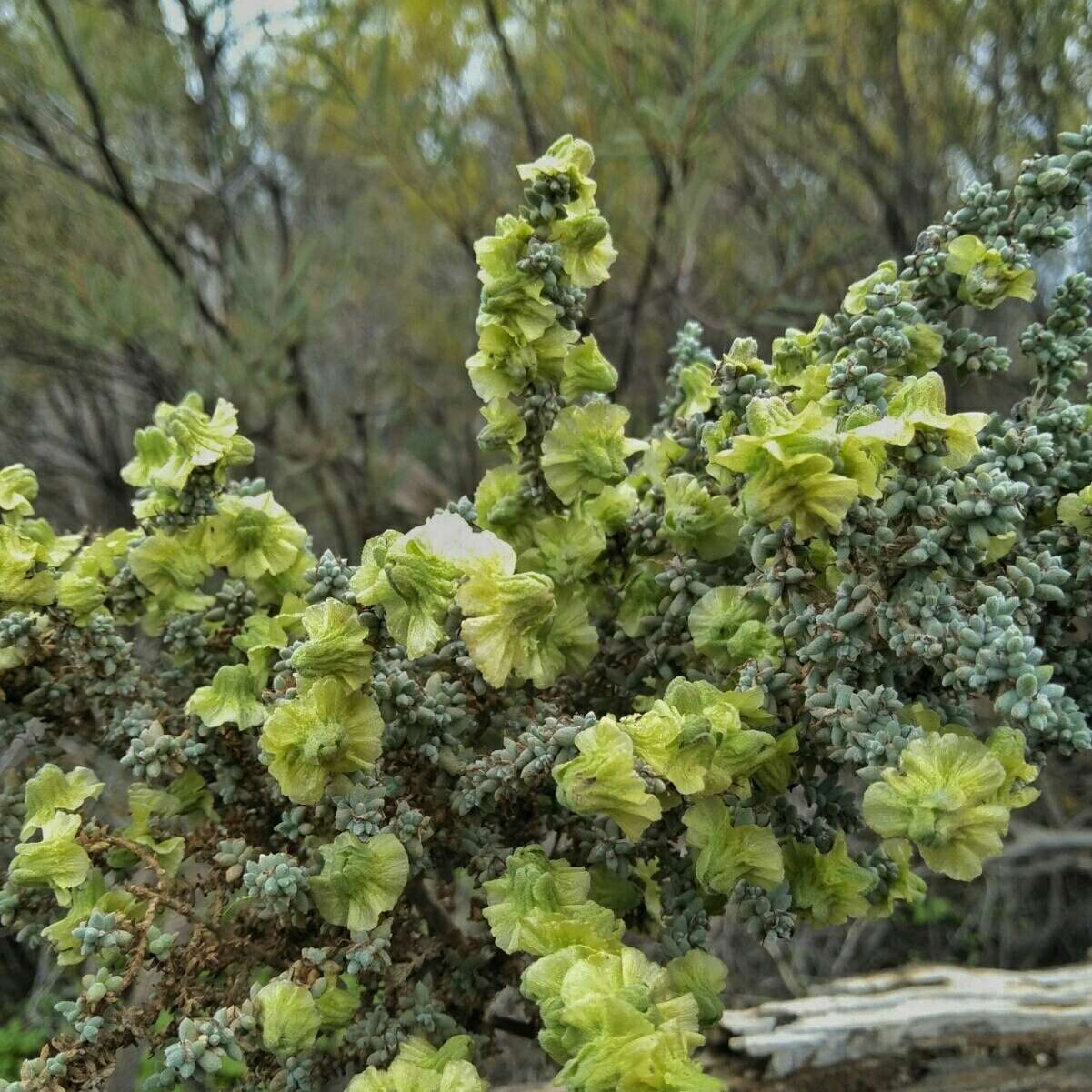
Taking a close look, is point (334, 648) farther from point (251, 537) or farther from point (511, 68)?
point (511, 68)

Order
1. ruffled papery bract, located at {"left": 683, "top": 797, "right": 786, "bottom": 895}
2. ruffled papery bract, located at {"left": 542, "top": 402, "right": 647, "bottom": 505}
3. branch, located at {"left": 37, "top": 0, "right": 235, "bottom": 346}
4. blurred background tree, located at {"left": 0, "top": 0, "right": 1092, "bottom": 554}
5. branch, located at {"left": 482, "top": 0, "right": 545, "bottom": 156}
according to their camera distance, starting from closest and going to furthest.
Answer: ruffled papery bract, located at {"left": 683, "top": 797, "right": 786, "bottom": 895}
ruffled papery bract, located at {"left": 542, "top": 402, "right": 647, "bottom": 505}
branch, located at {"left": 37, "top": 0, "right": 235, "bottom": 346}
branch, located at {"left": 482, "top": 0, "right": 545, "bottom": 156}
blurred background tree, located at {"left": 0, "top": 0, "right": 1092, "bottom": 554}

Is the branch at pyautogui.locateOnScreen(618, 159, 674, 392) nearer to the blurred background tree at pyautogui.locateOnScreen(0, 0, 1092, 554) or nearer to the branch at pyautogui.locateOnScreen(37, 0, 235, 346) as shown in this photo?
the blurred background tree at pyautogui.locateOnScreen(0, 0, 1092, 554)

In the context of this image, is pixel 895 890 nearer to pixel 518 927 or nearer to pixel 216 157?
pixel 518 927

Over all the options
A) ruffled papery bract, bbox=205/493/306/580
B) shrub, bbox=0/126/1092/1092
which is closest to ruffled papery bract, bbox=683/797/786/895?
shrub, bbox=0/126/1092/1092

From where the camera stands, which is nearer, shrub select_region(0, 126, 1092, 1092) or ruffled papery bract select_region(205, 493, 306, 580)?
shrub select_region(0, 126, 1092, 1092)

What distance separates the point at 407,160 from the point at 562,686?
58.4 inches

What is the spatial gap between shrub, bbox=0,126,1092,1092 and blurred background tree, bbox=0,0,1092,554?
3.43ft

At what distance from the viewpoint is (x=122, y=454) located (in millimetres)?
2650

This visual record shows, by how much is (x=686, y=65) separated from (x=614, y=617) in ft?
4.41

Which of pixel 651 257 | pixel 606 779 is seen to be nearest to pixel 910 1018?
pixel 606 779

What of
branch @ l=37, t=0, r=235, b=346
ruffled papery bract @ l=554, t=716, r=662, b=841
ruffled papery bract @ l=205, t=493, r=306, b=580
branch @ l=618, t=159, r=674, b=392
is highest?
branch @ l=37, t=0, r=235, b=346

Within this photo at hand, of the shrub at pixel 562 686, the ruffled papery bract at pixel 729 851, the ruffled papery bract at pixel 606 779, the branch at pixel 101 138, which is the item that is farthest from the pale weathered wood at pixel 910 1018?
the branch at pixel 101 138

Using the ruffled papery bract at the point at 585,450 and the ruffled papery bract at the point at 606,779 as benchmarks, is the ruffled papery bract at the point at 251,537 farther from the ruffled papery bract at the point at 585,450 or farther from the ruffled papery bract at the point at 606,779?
the ruffled papery bract at the point at 606,779

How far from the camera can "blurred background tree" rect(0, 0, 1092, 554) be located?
187 cm
